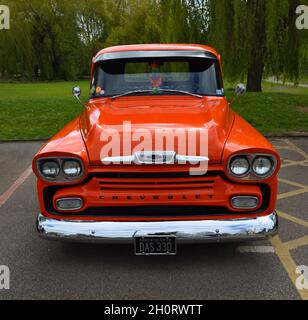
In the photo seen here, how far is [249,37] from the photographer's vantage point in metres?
12.8

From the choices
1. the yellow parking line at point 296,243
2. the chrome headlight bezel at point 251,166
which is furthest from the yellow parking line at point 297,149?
the chrome headlight bezel at point 251,166

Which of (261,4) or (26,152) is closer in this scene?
(26,152)

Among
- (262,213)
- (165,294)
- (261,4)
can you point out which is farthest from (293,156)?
(261,4)

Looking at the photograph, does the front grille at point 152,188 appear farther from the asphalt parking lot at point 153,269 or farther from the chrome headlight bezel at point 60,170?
the asphalt parking lot at point 153,269

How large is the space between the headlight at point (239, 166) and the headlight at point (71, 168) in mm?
1187

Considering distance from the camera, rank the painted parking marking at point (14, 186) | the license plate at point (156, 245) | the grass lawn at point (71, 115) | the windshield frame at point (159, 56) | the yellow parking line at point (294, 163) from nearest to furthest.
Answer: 1. the license plate at point (156, 245)
2. the windshield frame at point (159, 56)
3. the painted parking marking at point (14, 186)
4. the yellow parking line at point (294, 163)
5. the grass lawn at point (71, 115)

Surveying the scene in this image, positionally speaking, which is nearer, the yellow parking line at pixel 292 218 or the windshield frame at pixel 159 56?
the yellow parking line at pixel 292 218

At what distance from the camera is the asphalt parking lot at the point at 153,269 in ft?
10.4

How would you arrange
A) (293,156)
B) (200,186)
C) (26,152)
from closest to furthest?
(200,186), (293,156), (26,152)

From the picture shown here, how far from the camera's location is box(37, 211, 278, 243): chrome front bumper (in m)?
3.14

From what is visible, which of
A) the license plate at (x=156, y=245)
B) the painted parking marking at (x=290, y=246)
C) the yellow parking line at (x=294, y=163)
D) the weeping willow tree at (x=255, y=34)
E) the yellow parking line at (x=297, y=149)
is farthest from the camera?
the weeping willow tree at (x=255, y=34)

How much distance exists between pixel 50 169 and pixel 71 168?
0.17 metres

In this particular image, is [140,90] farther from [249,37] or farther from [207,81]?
[249,37]
